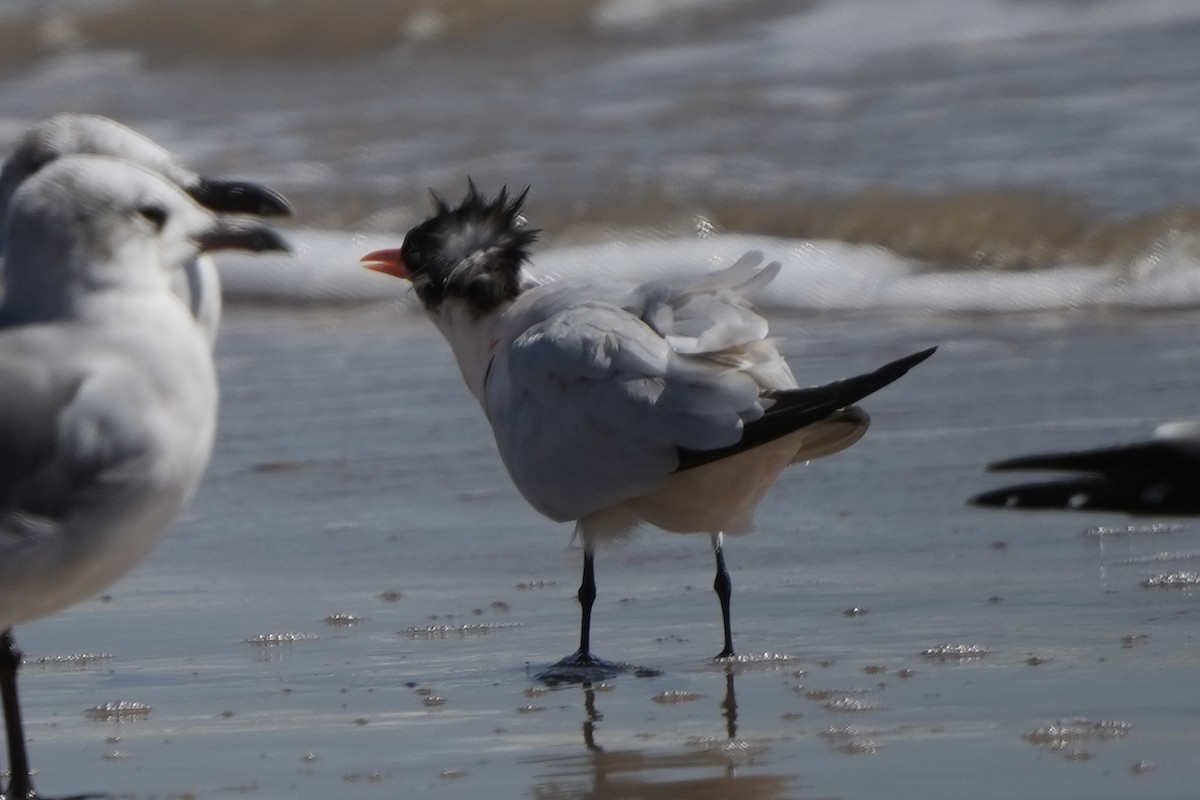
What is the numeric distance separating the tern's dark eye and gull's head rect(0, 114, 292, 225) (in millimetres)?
728

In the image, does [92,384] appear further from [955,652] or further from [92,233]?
[955,652]

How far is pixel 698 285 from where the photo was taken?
4137 millimetres

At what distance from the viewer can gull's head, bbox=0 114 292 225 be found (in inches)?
144

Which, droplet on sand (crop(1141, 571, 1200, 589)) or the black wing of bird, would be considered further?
droplet on sand (crop(1141, 571, 1200, 589))

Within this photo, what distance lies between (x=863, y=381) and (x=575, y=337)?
0.58 metres

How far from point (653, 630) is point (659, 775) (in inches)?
43.5

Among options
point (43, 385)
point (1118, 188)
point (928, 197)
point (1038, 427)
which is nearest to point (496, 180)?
point (928, 197)

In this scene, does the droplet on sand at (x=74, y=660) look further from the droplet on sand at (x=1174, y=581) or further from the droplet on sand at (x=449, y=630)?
the droplet on sand at (x=1174, y=581)

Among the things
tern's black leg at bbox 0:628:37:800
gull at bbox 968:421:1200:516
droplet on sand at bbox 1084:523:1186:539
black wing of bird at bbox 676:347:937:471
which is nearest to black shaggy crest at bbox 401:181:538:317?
black wing of bird at bbox 676:347:937:471

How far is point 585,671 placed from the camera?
3729mm

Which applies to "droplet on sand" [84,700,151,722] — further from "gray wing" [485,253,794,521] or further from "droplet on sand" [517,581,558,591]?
"droplet on sand" [517,581,558,591]

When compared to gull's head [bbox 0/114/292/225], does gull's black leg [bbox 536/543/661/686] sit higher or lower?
lower

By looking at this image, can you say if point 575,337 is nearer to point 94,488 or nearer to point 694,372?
point 694,372

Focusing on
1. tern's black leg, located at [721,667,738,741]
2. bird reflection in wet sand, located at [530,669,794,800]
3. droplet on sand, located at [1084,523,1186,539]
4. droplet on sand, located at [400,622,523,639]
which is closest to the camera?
bird reflection in wet sand, located at [530,669,794,800]
